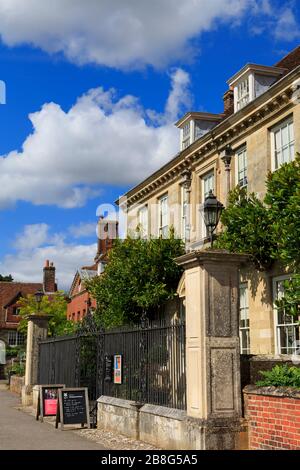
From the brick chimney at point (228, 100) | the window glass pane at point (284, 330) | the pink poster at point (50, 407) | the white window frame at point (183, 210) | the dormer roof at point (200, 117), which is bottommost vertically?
the pink poster at point (50, 407)

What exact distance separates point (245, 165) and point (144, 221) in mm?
8633

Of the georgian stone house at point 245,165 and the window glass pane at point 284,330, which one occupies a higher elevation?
the georgian stone house at point 245,165

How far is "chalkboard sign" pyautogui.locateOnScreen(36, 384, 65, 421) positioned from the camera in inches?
586

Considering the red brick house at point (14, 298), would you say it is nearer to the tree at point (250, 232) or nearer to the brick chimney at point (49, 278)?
the brick chimney at point (49, 278)

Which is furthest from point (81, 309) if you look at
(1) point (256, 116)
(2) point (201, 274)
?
(2) point (201, 274)

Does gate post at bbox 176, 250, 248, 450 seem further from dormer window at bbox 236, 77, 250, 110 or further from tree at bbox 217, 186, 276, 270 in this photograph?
dormer window at bbox 236, 77, 250, 110

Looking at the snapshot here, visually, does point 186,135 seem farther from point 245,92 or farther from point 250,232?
point 250,232

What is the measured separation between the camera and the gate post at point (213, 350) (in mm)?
8656

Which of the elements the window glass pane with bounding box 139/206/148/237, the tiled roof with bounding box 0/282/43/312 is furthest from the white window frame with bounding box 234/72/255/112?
the tiled roof with bounding box 0/282/43/312

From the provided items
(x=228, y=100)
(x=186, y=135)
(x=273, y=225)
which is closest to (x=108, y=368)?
(x=273, y=225)

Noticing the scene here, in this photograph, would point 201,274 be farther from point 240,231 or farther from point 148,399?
point 240,231

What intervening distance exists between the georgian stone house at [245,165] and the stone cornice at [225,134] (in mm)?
26

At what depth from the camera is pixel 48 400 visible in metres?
15.1

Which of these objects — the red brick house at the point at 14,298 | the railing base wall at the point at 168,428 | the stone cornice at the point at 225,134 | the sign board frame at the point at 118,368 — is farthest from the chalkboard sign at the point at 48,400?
the red brick house at the point at 14,298
